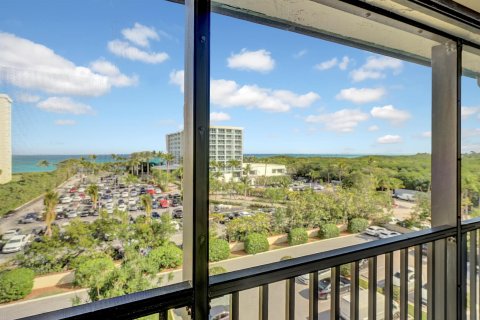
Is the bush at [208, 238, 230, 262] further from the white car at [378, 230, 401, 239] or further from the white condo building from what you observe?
the white car at [378, 230, 401, 239]

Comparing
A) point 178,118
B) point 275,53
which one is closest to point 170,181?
point 178,118

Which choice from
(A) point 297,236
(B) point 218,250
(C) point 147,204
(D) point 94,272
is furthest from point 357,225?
(D) point 94,272

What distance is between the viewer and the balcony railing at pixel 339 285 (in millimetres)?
833

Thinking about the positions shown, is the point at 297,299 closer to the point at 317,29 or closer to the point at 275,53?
the point at 275,53

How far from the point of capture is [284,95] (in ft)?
3.98

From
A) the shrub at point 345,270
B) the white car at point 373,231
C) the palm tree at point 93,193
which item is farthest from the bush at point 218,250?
the white car at point 373,231

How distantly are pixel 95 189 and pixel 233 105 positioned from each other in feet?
1.93

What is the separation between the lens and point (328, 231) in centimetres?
132

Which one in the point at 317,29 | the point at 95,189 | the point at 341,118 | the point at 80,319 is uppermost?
the point at 317,29

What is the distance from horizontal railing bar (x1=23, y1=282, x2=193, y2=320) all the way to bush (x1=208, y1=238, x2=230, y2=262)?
14 cm

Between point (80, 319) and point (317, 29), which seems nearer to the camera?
point (80, 319)

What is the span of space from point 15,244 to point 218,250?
2.05ft

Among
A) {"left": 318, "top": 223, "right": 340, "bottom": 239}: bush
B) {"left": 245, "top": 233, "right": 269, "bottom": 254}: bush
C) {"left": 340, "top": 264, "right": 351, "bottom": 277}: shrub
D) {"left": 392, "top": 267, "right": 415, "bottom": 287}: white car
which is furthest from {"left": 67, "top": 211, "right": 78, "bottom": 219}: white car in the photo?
{"left": 392, "top": 267, "right": 415, "bottom": 287}: white car

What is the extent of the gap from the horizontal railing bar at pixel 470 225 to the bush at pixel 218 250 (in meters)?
1.58
